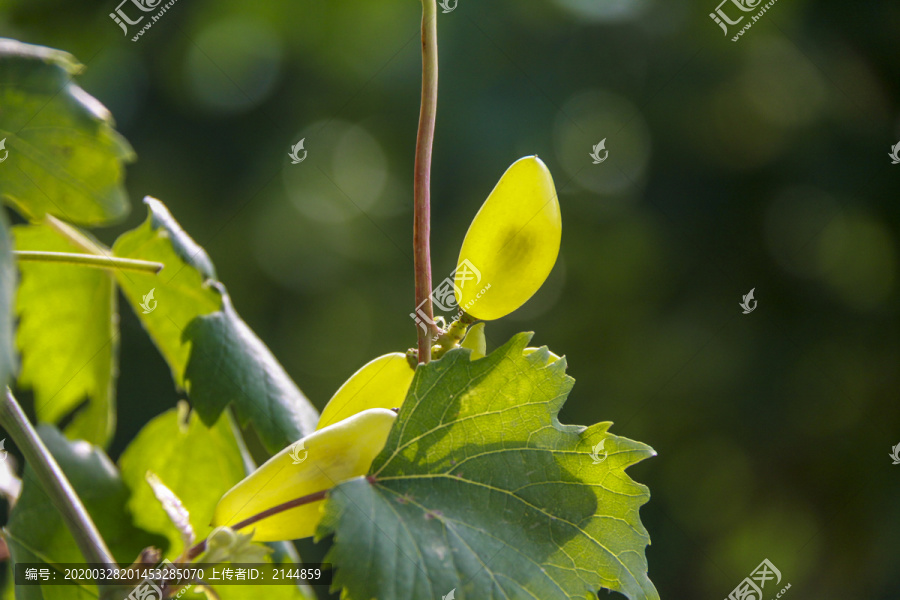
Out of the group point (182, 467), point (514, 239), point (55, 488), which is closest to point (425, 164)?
point (514, 239)

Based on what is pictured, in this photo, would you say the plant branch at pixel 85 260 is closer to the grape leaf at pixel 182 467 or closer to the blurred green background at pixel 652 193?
the grape leaf at pixel 182 467

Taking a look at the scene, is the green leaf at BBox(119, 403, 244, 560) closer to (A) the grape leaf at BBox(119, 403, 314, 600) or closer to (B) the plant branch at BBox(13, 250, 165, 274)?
(A) the grape leaf at BBox(119, 403, 314, 600)

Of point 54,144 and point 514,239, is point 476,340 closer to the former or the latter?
point 514,239

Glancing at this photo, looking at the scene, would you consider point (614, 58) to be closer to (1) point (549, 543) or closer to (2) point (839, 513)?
(2) point (839, 513)

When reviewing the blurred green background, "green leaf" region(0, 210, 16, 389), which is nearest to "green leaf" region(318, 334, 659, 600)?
"green leaf" region(0, 210, 16, 389)

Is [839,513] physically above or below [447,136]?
below

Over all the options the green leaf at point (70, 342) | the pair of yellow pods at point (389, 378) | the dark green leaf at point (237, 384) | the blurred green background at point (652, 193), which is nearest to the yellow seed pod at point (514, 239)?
the pair of yellow pods at point (389, 378)

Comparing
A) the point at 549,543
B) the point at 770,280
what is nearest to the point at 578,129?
the point at 770,280
